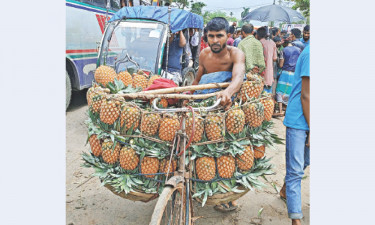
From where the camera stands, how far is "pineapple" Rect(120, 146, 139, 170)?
2018mm

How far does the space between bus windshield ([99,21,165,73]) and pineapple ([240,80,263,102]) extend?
3.10m

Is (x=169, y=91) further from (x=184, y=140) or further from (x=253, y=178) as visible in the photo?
(x=253, y=178)

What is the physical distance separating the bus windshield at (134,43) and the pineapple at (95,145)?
3147 millimetres

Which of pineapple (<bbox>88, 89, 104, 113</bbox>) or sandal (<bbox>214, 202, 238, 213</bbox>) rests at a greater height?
pineapple (<bbox>88, 89, 104, 113</bbox>)

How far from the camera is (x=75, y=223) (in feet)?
9.09

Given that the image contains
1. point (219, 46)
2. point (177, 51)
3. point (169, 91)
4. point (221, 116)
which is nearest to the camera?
point (221, 116)

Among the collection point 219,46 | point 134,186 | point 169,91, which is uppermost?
point 219,46

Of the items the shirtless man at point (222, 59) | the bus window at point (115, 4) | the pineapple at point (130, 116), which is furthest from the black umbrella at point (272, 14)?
the pineapple at point (130, 116)

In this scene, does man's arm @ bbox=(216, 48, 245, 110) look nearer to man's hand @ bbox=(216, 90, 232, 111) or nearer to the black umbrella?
man's hand @ bbox=(216, 90, 232, 111)

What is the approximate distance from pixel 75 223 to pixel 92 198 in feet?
1.52

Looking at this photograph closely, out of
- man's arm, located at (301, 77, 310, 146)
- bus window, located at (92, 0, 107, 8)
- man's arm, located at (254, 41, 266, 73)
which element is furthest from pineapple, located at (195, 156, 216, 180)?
bus window, located at (92, 0, 107, 8)

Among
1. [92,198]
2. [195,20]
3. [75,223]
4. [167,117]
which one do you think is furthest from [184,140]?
[195,20]

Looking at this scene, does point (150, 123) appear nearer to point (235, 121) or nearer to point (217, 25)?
point (235, 121)

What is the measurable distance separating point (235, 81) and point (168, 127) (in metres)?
0.86
